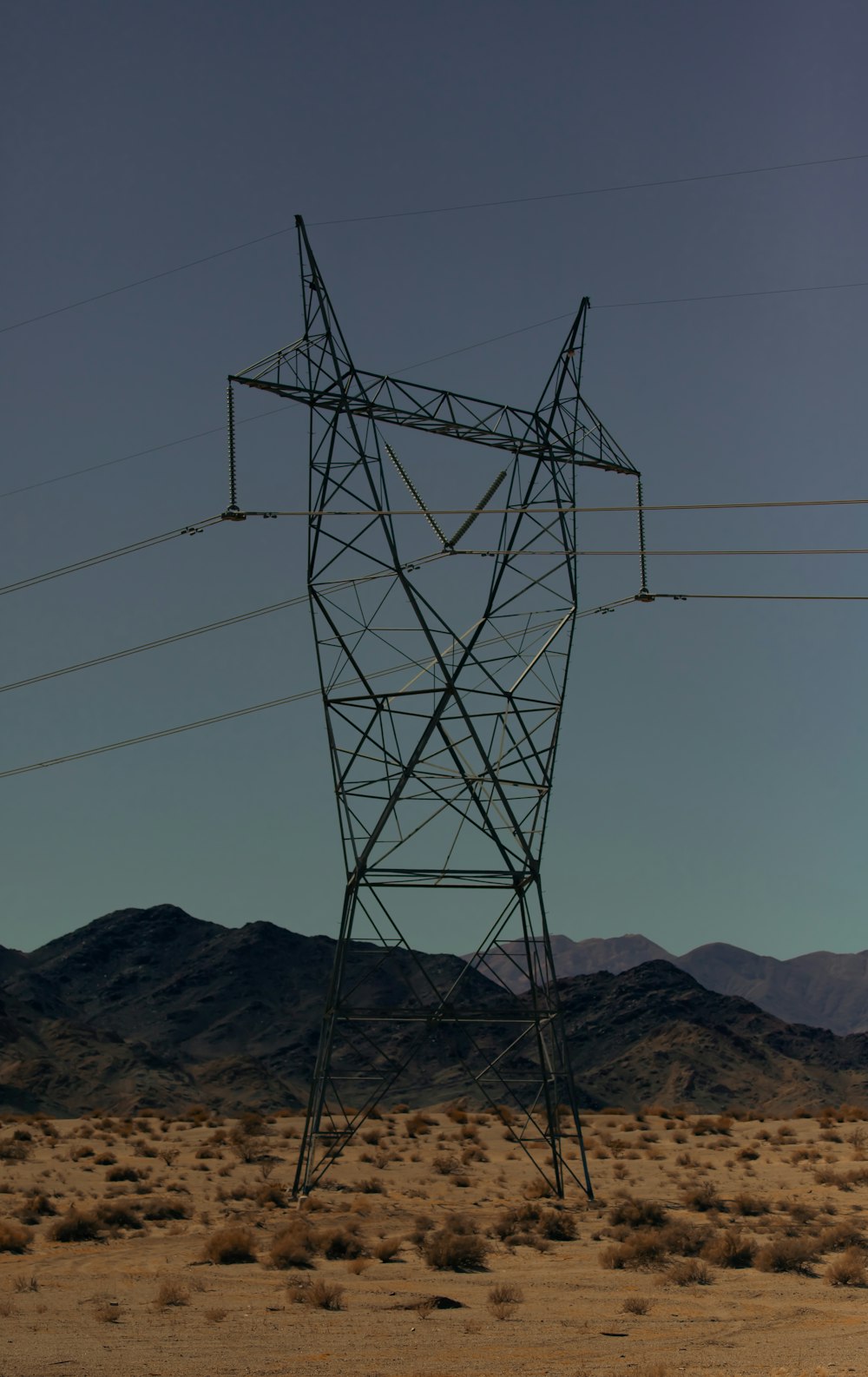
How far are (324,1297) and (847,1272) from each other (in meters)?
9.36

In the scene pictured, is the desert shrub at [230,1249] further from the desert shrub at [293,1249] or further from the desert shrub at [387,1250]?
the desert shrub at [387,1250]

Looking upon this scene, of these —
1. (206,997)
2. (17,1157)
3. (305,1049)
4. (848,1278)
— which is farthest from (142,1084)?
(848,1278)

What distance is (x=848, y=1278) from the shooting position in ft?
87.3

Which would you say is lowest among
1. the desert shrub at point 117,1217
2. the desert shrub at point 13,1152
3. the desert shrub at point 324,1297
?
the desert shrub at point 324,1297

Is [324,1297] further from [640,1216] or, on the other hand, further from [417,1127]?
[417,1127]

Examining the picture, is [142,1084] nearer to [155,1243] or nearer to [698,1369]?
[155,1243]

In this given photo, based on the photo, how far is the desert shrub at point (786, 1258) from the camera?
27.8 m

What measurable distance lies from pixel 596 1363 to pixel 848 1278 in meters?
8.33

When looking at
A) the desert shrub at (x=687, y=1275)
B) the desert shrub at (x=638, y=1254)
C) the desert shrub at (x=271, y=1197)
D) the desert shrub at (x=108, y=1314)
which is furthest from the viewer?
the desert shrub at (x=271, y=1197)

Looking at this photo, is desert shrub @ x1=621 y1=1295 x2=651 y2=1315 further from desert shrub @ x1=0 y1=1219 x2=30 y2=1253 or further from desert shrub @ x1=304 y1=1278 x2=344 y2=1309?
desert shrub @ x1=0 y1=1219 x2=30 y2=1253

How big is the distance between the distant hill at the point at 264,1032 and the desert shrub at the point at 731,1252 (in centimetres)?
5904

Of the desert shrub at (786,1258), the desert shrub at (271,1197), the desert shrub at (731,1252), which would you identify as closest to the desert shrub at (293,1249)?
the desert shrub at (271,1197)

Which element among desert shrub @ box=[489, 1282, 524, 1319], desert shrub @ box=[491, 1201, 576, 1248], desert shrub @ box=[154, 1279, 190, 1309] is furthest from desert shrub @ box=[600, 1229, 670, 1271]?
desert shrub @ box=[154, 1279, 190, 1309]

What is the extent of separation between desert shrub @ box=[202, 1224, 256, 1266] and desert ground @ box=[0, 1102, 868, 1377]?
0.05 metres
